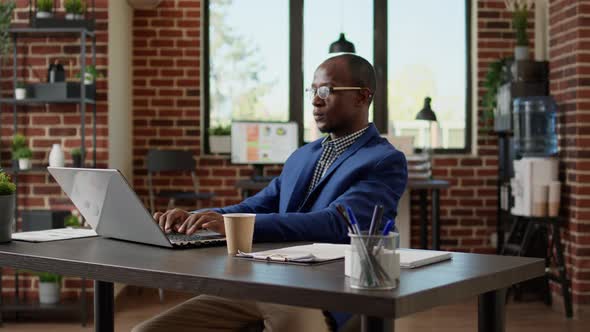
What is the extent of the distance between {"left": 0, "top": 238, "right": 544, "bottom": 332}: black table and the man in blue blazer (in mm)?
135

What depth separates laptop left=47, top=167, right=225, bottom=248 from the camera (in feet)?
6.21

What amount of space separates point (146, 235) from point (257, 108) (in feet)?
14.4

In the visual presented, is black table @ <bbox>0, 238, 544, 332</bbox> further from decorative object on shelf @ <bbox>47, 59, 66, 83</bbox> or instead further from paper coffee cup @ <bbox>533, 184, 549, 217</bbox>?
paper coffee cup @ <bbox>533, 184, 549, 217</bbox>

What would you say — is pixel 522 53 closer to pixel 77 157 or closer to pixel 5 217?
pixel 77 157

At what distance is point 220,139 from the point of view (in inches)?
242

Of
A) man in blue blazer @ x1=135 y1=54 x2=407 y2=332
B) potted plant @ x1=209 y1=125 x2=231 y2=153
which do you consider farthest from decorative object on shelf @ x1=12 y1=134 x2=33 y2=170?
man in blue blazer @ x1=135 y1=54 x2=407 y2=332

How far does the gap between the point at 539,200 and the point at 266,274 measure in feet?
12.5

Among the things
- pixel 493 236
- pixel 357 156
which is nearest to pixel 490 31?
pixel 493 236

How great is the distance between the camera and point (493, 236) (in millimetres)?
6113

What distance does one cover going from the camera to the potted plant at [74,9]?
4.64 meters

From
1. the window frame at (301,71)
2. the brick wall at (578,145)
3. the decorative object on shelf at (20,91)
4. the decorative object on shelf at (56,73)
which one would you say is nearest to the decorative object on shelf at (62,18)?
the decorative object on shelf at (56,73)

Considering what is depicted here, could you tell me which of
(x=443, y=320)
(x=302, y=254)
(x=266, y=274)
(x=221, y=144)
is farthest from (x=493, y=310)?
(x=221, y=144)

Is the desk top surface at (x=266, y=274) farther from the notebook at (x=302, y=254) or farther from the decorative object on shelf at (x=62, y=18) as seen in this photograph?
the decorative object on shelf at (x=62, y=18)

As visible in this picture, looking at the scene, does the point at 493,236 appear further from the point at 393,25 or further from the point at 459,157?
the point at 393,25
